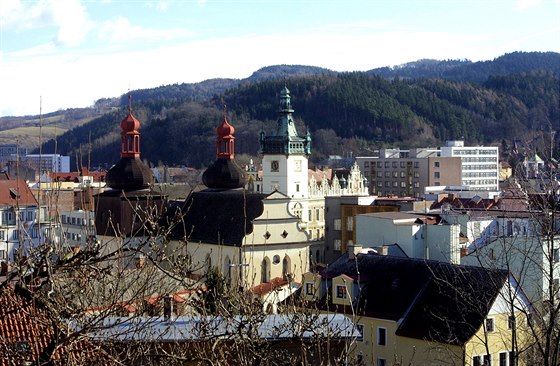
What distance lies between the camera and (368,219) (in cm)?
4716

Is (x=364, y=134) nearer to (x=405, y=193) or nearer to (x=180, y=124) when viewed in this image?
(x=180, y=124)

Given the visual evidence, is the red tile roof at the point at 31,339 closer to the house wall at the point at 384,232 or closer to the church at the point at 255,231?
the house wall at the point at 384,232

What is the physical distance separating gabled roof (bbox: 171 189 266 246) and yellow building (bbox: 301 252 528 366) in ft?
53.0

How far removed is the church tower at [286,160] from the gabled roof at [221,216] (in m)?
20.8

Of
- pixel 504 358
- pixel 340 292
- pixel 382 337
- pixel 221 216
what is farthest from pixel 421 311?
pixel 221 216

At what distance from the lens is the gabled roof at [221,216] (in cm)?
5016

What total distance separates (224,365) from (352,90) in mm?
171885

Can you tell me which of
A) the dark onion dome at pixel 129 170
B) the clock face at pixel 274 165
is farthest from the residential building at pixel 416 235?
the clock face at pixel 274 165

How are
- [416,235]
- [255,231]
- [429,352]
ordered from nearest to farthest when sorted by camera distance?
[429,352], [416,235], [255,231]

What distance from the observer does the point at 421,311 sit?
2945 centimetres

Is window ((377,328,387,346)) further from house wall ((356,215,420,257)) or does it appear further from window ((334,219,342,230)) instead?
window ((334,219,342,230))

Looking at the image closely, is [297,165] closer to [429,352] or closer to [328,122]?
[429,352]

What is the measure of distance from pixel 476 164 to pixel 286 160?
57549 millimetres

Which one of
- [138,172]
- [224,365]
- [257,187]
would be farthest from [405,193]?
[224,365]
